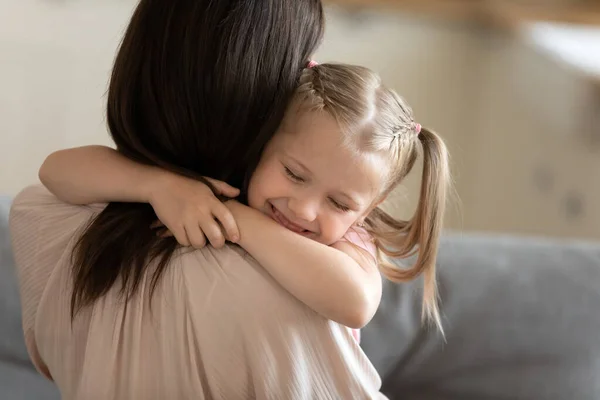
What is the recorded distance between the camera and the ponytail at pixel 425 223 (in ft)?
3.05

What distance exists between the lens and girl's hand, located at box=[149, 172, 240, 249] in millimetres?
749

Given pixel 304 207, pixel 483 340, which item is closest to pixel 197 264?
→ pixel 304 207

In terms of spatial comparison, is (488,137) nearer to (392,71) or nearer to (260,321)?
(392,71)

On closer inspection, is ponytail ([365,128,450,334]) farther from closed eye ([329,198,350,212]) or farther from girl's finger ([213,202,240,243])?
girl's finger ([213,202,240,243])

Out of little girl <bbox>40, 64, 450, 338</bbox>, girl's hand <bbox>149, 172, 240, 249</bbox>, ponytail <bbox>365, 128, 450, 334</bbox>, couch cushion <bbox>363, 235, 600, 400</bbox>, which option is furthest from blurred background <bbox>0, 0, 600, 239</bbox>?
girl's hand <bbox>149, 172, 240, 249</bbox>

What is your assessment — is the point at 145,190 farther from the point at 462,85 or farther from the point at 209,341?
the point at 462,85

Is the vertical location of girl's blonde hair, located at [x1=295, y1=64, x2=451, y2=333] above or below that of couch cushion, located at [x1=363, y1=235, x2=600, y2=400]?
above

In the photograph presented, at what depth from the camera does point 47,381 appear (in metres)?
1.23

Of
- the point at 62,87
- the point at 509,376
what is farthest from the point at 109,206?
the point at 62,87

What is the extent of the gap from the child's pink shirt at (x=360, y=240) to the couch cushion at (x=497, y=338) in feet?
1.05

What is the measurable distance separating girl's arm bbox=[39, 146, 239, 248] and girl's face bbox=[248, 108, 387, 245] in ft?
0.16

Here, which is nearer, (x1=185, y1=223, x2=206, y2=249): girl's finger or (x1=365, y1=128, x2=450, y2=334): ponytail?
(x1=185, y1=223, x2=206, y2=249): girl's finger

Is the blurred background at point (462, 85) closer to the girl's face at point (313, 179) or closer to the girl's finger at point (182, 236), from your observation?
the girl's face at point (313, 179)

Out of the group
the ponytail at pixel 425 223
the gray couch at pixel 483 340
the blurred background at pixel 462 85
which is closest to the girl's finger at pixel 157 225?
the ponytail at pixel 425 223
